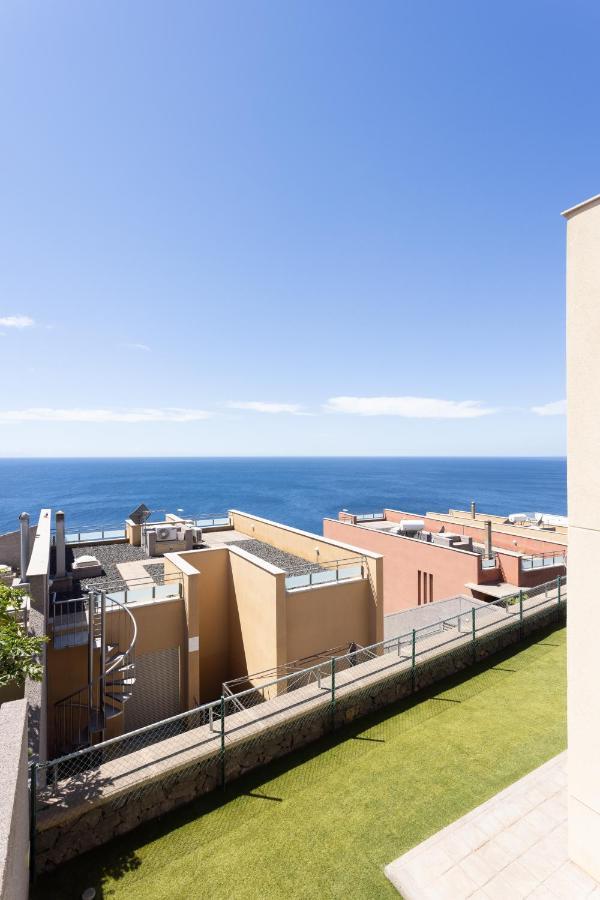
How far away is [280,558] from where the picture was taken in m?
18.9

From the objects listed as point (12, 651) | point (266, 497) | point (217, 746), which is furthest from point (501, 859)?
point (266, 497)

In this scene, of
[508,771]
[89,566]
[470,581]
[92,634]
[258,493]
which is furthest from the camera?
[258,493]

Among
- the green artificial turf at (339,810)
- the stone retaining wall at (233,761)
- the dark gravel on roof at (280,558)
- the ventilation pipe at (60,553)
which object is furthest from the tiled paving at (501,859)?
the ventilation pipe at (60,553)

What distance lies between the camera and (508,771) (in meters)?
6.90

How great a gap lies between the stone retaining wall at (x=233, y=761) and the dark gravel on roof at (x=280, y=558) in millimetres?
6980

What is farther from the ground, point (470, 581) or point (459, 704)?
point (459, 704)

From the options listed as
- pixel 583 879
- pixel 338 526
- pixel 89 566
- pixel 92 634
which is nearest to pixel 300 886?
pixel 583 879

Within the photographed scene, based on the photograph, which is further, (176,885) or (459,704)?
(459,704)

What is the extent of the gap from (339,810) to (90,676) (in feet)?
25.7

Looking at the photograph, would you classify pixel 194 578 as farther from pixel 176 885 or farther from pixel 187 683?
pixel 176 885

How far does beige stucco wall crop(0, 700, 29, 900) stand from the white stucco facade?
18.7ft

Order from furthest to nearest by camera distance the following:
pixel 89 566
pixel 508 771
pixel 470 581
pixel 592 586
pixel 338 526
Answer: pixel 338 526 < pixel 470 581 < pixel 89 566 < pixel 508 771 < pixel 592 586

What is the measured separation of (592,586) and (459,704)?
5.41m

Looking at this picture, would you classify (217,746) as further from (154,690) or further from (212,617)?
(212,617)
